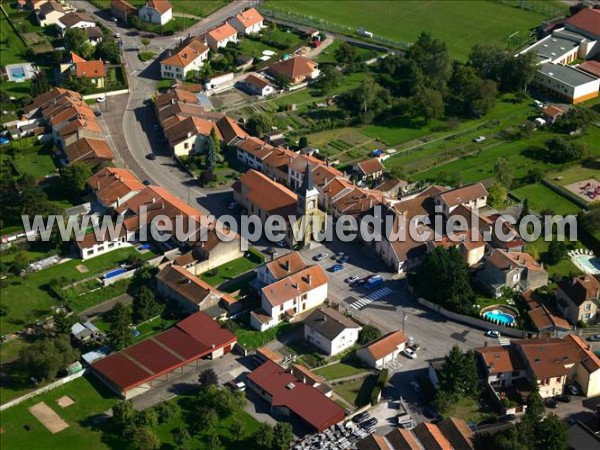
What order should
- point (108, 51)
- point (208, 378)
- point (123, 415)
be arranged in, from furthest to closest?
point (108, 51), point (208, 378), point (123, 415)

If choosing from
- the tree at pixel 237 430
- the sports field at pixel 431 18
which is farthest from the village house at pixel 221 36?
the tree at pixel 237 430

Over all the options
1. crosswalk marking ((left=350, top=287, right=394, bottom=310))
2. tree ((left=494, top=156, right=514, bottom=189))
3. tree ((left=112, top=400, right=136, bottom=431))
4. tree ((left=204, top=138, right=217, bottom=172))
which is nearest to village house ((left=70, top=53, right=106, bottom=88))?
tree ((left=204, top=138, right=217, bottom=172))

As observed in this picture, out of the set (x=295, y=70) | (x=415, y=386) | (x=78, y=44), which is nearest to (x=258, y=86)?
(x=295, y=70)

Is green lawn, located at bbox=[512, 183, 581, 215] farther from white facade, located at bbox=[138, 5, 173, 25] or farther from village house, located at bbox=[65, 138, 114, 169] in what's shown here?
white facade, located at bbox=[138, 5, 173, 25]

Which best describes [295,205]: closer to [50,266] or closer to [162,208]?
[162,208]

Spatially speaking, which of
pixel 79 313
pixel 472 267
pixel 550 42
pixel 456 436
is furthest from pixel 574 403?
pixel 550 42

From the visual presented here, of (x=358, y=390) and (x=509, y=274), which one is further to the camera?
(x=509, y=274)

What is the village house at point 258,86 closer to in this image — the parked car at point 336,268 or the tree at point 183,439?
the parked car at point 336,268

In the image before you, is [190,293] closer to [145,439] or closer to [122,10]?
[145,439]

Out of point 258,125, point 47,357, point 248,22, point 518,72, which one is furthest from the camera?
point 248,22
